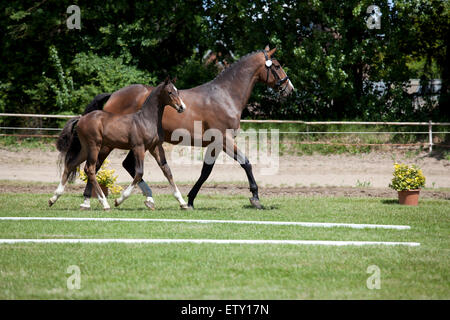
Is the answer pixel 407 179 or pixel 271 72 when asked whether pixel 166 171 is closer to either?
pixel 271 72

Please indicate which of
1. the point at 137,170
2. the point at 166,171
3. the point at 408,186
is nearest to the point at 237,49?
the point at 408,186

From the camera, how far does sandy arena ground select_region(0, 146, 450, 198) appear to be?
16094 mm

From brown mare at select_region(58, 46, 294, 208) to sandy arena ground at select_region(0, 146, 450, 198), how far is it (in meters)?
3.89

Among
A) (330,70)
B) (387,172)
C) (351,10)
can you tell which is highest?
(351,10)

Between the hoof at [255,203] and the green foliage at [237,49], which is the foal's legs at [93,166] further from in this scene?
the green foliage at [237,49]

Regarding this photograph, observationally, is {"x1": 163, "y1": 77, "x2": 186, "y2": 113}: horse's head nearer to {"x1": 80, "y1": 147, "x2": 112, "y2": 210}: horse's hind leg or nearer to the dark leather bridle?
{"x1": 80, "y1": 147, "x2": 112, "y2": 210}: horse's hind leg

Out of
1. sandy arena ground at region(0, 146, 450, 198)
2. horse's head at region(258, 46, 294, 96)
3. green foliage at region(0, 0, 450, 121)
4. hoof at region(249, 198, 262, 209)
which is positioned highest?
green foliage at region(0, 0, 450, 121)

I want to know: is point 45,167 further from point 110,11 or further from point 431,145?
point 431,145

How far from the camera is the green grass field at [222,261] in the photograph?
5.58 meters

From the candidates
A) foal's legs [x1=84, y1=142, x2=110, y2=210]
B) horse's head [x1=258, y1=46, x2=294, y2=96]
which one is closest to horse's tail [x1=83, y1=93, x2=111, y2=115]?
foal's legs [x1=84, y1=142, x2=110, y2=210]

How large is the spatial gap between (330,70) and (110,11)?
9.93 metres

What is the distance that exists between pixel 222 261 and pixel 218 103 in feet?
17.2

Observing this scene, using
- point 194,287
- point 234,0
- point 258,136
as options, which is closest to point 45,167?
point 258,136

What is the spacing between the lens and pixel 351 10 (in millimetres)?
22141
